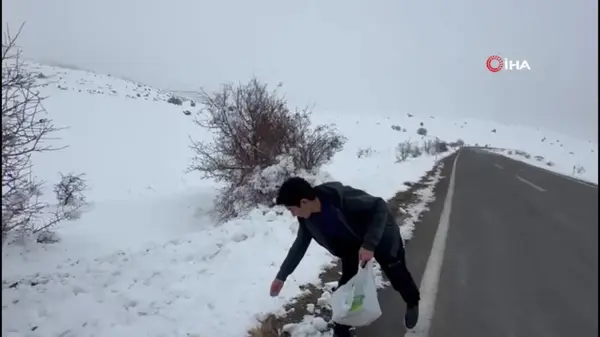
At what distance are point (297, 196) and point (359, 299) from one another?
93 centimetres

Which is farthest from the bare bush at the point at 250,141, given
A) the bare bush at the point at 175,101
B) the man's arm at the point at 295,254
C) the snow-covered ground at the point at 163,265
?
the bare bush at the point at 175,101

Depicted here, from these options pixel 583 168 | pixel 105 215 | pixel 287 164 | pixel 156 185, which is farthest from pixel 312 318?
pixel 156 185

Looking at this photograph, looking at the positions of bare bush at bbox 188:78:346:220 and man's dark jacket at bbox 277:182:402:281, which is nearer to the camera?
man's dark jacket at bbox 277:182:402:281

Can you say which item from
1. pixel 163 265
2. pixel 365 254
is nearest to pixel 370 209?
pixel 365 254

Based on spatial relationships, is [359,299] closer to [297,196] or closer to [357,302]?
Result: [357,302]

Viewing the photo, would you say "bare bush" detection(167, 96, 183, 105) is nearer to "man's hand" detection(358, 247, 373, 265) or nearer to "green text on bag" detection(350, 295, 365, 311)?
"green text on bag" detection(350, 295, 365, 311)

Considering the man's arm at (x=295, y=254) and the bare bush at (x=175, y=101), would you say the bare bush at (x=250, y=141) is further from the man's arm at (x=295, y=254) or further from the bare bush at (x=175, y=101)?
the bare bush at (x=175, y=101)

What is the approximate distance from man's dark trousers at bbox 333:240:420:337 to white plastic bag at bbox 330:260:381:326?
0.76 ft

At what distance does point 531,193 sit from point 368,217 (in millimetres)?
1473

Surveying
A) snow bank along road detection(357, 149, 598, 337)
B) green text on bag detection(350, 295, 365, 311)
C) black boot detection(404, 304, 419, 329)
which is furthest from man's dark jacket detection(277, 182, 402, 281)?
snow bank along road detection(357, 149, 598, 337)

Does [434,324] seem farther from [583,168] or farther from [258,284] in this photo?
[583,168]

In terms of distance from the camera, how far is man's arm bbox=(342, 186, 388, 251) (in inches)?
129

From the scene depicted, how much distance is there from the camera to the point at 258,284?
211 inches

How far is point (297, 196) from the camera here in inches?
130
